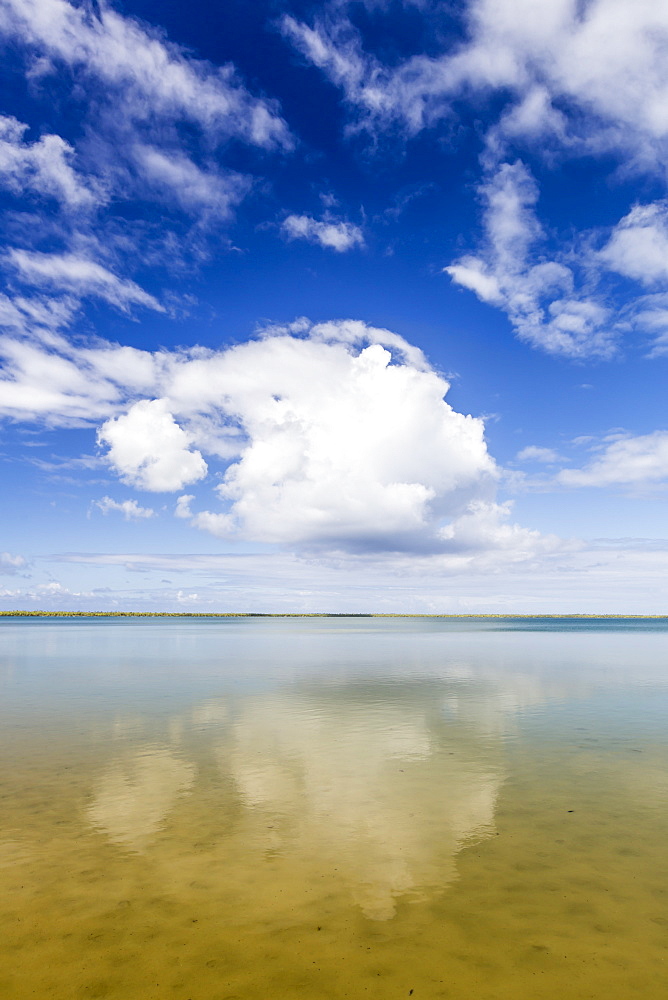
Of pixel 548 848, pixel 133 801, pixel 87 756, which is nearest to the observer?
pixel 548 848

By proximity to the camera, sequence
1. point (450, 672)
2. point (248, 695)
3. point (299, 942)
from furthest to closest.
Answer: point (450, 672), point (248, 695), point (299, 942)

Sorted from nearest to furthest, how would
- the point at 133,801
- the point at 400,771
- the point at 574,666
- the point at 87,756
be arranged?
1. the point at 133,801
2. the point at 400,771
3. the point at 87,756
4. the point at 574,666

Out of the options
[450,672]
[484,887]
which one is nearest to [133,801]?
[484,887]

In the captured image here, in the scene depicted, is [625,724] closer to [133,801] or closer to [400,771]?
[400,771]

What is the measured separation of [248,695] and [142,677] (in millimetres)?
10881

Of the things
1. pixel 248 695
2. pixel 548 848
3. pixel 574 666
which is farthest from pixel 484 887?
pixel 574 666

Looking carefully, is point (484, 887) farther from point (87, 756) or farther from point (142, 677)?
point (142, 677)

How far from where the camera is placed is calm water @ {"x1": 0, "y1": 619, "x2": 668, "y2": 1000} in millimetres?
6832

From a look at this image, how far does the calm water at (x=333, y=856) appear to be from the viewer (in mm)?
6832

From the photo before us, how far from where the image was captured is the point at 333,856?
996 centimetres

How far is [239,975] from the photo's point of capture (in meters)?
6.72

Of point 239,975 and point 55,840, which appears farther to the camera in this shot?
point 55,840

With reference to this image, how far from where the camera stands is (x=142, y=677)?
1435 inches

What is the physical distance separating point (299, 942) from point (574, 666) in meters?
41.9
